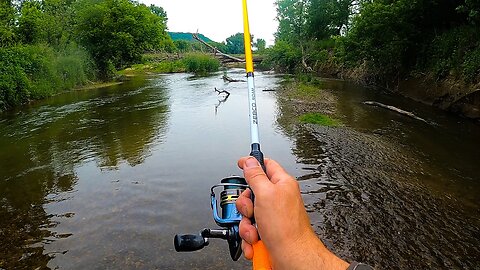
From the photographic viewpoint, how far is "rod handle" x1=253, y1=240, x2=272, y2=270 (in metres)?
1.44

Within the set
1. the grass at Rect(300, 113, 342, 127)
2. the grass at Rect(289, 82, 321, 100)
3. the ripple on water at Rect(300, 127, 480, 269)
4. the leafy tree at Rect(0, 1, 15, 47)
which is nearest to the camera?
the ripple on water at Rect(300, 127, 480, 269)

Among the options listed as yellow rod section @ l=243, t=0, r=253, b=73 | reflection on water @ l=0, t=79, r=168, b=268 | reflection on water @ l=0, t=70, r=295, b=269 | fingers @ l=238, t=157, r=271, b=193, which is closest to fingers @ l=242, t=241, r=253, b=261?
fingers @ l=238, t=157, r=271, b=193

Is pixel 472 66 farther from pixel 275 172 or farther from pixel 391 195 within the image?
pixel 275 172

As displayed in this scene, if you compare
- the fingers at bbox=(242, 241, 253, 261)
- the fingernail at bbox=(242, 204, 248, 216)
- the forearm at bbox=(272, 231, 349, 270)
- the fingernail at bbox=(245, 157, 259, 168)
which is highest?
the fingernail at bbox=(245, 157, 259, 168)

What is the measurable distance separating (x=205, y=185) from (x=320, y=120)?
611cm

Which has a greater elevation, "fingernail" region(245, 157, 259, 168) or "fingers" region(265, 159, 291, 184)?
"fingernail" region(245, 157, 259, 168)

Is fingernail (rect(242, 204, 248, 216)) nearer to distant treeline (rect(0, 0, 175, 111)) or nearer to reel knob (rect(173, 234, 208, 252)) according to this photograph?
reel knob (rect(173, 234, 208, 252))

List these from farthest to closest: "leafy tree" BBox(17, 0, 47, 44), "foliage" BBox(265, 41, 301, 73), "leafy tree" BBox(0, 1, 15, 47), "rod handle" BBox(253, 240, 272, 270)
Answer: "foliage" BBox(265, 41, 301, 73), "leafy tree" BBox(17, 0, 47, 44), "leafy tree" BBox(0, 1, 15, 47), "rod handle" BBox(253, 240, 272, 270)

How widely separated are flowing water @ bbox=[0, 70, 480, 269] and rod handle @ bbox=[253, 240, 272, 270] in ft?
11.2

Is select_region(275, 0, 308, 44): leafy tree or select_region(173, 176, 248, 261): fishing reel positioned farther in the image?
select_region(275, 0, 308, 44): leafy tree

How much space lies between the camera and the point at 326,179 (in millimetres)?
7328

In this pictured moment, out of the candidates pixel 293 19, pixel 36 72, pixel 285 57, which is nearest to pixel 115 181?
pixel 36 72

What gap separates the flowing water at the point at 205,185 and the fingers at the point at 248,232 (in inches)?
134

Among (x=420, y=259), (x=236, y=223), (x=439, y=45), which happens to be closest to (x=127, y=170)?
(x=420, y=259)
